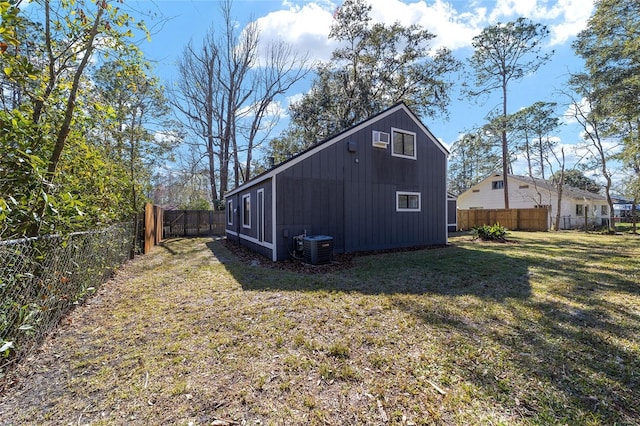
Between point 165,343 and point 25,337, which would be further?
point 165,343

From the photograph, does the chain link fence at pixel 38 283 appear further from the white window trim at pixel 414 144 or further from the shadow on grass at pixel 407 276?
the white window trim at pixel 414 144

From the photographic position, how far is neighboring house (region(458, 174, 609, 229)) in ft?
74.0

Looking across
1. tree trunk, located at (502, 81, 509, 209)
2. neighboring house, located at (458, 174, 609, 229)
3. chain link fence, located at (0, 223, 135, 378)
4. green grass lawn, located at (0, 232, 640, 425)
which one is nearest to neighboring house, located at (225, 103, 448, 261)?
green grass lawn, located at (0, 232, 640, 425)

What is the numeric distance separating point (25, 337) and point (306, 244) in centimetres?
521

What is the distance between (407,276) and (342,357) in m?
3.61

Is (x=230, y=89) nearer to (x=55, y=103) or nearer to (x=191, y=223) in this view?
(x=191, y=223)

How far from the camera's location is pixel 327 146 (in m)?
8.25

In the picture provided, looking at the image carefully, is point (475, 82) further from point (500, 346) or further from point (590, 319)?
point (500, 346)

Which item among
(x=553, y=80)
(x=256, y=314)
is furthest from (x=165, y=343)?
(x=553, y=80)

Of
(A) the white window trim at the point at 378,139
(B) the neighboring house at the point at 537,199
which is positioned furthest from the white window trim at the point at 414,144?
(B) the neighboring house at the point at 537,199

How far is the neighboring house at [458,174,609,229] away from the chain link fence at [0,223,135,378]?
26730 millimetres

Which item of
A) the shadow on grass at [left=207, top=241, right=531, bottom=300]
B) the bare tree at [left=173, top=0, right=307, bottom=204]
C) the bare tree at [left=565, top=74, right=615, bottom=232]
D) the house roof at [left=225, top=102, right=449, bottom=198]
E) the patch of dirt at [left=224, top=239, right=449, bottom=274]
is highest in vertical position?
the bare tree at [left=173, top=0, right=307, bottom=204]

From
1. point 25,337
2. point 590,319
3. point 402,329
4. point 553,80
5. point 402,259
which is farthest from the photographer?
point 553,80

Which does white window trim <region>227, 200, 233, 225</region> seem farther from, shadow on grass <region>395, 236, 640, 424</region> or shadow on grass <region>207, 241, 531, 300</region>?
shadow on grass <region>395, 236, 640, 424</region>
